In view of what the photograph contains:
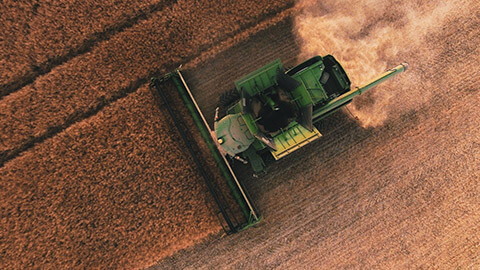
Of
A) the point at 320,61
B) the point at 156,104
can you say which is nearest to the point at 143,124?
the point at 156,104

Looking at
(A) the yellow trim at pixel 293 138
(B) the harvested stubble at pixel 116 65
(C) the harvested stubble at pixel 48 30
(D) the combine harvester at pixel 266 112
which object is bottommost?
(A) the yellow trim at pixel 293 138

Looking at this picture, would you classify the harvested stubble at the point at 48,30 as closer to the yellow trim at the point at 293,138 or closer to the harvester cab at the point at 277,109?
the harvester cab at the point at 277,109

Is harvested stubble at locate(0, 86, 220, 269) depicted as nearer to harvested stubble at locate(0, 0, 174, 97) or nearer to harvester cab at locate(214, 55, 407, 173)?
harvester cab at locate(214, 55, 407, 173)

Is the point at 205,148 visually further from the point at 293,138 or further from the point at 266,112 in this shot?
the point at 293,138

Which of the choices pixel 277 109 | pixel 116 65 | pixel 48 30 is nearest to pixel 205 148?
pixel 277 109

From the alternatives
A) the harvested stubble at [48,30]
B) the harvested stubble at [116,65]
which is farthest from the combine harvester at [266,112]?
the harvested stubble at [48,30]

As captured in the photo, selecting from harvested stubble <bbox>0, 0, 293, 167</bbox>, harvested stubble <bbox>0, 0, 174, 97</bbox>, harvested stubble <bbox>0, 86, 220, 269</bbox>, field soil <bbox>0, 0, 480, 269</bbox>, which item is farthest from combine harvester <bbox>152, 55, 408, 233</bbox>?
harvested stubble <bbox>0, 0, 174, 97</bbox>
